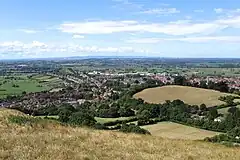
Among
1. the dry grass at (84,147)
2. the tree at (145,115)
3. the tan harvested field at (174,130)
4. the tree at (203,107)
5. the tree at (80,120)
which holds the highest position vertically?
the dry grass at (84,147)

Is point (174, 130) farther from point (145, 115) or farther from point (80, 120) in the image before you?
point (145, 115)

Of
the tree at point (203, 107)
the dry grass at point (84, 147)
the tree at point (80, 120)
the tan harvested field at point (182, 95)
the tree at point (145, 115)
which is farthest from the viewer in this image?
the tan harvested field at point (182, 95)

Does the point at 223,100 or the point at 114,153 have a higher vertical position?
the point at 114,153

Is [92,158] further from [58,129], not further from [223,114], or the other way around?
[223,114]

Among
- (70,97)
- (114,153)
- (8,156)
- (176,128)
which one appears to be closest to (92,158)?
(114,153)

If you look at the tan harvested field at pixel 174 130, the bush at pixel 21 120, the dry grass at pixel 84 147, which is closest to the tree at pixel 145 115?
the tan harvested field at pixel 174 130

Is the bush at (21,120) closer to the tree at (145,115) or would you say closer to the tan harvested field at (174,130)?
the tan harvested field at (174,130)

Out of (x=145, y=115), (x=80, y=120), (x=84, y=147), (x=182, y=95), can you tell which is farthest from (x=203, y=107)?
(x=84, y=147)
